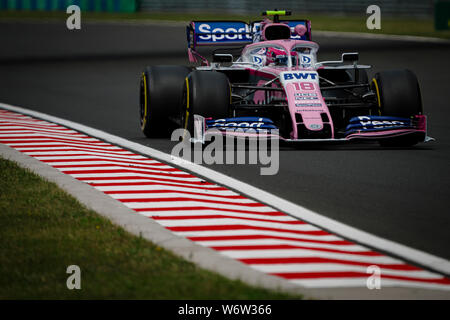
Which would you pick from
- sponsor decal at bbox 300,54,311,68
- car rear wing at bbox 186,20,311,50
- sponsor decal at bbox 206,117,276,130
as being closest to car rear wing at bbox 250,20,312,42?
car rear wing at bbox 186,20,311,50

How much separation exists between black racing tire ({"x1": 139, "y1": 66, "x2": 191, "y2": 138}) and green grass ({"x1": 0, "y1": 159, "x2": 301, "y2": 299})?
15.5 feet

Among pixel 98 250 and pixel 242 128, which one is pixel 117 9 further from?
pixel 98 250

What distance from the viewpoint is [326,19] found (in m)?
44.8

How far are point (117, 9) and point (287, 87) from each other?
4137 centimetres

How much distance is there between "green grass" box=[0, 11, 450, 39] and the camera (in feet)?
121

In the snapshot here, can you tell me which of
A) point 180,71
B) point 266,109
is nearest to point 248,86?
point 266,109

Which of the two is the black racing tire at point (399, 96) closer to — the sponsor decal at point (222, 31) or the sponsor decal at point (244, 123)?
the sponsor decal at point (244, 123)

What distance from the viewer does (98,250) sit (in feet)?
22.8

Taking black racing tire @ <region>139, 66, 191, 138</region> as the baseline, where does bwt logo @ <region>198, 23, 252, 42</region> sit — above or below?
above

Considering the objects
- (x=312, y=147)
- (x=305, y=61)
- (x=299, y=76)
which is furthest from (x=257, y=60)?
(x=312, y=147)

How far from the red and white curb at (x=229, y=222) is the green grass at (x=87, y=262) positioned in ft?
1.63

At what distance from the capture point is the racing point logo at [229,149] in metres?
11.1

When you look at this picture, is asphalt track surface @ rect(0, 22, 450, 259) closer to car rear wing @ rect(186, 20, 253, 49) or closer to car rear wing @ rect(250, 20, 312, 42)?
car rear wing @ rect(186, 20, 253, 49)
